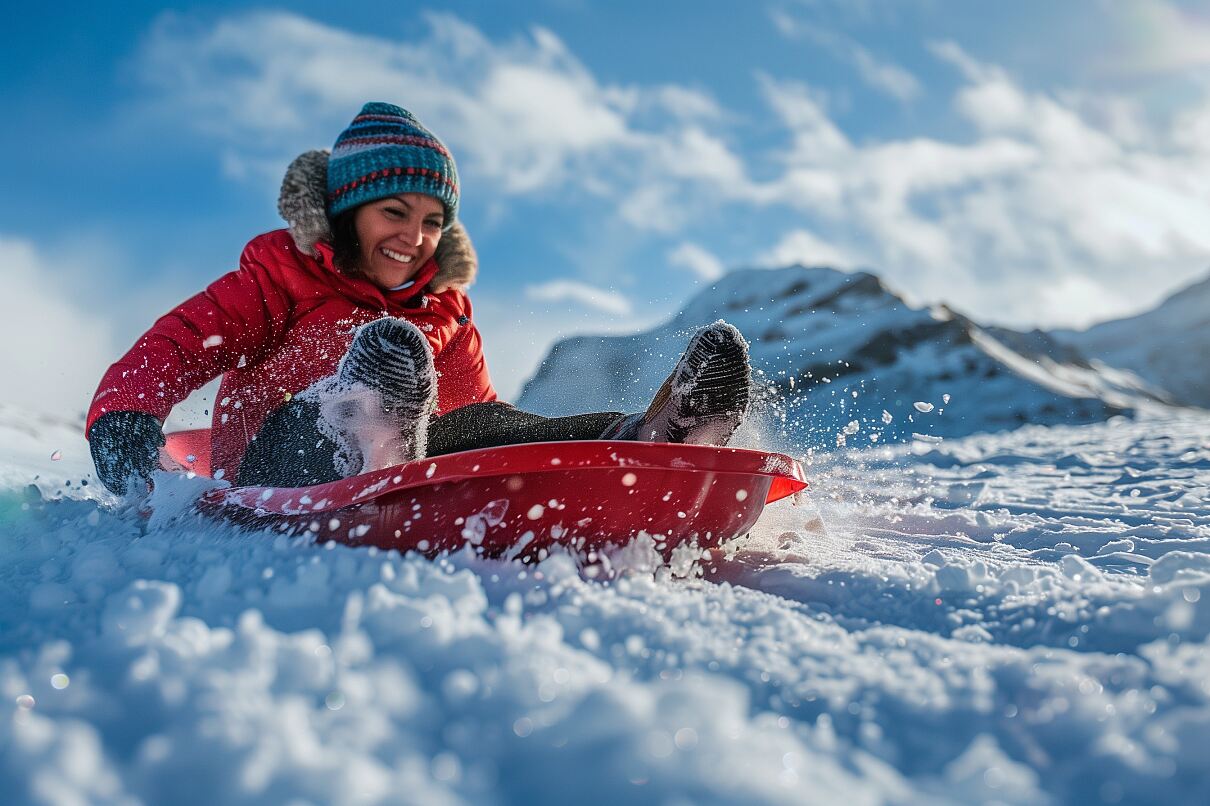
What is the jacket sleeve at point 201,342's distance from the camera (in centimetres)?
172

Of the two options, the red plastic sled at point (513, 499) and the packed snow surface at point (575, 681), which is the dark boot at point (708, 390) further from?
the packed snow surface at point (575, 681)

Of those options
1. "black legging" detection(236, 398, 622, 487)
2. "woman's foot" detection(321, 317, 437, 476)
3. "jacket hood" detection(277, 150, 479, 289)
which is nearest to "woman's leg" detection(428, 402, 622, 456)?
"black legging" detection(236, 398, 622, 487)

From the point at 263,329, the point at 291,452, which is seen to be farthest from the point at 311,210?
the point at 291,452

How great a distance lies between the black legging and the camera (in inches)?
63.1

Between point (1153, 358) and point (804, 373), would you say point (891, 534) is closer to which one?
point (804, 373)

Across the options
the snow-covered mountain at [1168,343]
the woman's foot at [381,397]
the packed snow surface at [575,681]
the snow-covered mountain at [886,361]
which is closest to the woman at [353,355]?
the woman's foot at [381,397]

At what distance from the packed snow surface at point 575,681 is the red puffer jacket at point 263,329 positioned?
2.50 feet

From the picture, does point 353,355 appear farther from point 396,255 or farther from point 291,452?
point 396,255

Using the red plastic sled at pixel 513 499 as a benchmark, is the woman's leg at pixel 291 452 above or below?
above

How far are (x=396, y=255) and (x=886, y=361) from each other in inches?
289

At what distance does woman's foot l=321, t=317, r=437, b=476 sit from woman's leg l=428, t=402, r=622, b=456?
0.80 feet

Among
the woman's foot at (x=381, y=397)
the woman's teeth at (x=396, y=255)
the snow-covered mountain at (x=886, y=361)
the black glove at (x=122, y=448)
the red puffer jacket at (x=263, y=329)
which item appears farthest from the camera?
the snow-covered mountain at (x=886, y=361)

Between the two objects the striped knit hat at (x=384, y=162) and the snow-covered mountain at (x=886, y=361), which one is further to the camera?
the snow-covered mountain at (x=886, y=361)

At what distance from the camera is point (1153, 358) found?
1180 centimetres
